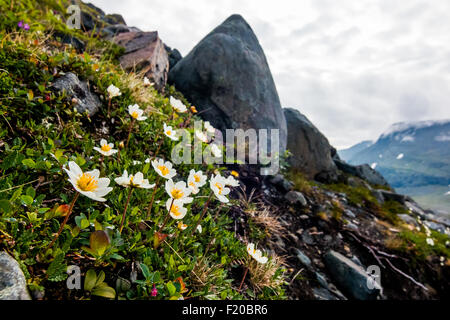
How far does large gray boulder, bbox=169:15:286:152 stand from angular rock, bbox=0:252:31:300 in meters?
5.28

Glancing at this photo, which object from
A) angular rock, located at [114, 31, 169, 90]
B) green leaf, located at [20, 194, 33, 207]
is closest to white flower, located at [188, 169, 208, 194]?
green leaf, located at [20, 194, 33, 207]

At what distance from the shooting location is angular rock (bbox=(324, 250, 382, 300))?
2.82m

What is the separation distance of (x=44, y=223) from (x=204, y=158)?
2.11 m

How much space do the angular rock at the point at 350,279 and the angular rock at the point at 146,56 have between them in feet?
15.4

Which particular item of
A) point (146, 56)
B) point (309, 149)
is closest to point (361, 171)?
point (309, 149)

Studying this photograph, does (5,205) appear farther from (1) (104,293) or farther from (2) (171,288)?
(2) (171,288)

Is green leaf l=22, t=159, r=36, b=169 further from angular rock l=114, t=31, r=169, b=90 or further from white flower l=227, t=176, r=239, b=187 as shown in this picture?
angular rock l=114, t=31, r=169, b=90

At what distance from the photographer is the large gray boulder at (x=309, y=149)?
9.20 m

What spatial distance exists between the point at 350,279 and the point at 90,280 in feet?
10.1

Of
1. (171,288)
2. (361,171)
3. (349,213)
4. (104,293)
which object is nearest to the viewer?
(104,293)

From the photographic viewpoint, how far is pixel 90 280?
1.11m

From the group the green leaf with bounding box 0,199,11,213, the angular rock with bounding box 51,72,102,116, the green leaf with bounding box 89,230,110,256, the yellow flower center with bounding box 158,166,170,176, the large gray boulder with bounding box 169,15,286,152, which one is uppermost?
the large gray boulder with bounding box 169,15,286,152

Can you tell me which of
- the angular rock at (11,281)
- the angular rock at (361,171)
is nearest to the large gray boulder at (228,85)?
the angular rock at (11,281)
